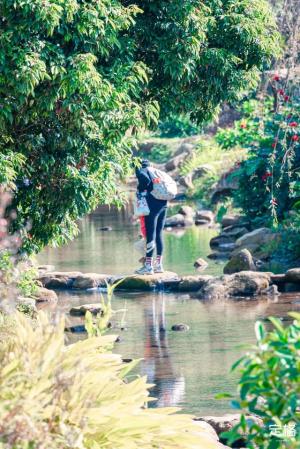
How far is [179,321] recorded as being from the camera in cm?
1490

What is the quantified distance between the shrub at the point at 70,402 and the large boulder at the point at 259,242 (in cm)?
1225

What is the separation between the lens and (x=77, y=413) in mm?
6434

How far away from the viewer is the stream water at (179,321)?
1109 centimetres

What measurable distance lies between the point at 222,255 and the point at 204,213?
7018 millimetres

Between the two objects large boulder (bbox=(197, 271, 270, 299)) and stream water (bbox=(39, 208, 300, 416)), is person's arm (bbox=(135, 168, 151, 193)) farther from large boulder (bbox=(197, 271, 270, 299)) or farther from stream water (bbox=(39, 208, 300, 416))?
large boulder (bbox=(197, 271, 270, 299))

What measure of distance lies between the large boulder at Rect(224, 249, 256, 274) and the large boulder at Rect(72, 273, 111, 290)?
Result: 1.97 metres

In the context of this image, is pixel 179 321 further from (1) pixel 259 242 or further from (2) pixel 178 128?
(2) pixel 178 128

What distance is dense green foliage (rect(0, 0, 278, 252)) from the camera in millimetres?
11531

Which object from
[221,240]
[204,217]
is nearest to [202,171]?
[204,217]

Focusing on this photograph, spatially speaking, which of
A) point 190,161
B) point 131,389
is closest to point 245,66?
point 131,389

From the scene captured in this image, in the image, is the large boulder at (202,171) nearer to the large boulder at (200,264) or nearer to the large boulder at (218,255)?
the large boulder at (218,255)

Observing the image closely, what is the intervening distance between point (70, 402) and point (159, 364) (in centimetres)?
588

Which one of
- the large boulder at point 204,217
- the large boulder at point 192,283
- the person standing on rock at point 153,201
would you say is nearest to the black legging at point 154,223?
the person standing on rock at point 153,201

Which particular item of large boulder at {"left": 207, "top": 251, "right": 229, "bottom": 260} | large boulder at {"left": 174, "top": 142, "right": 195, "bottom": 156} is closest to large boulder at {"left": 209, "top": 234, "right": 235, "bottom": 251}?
large boulder at {"left": 207, "top": 251, "right": 229, "bottom": 260}
